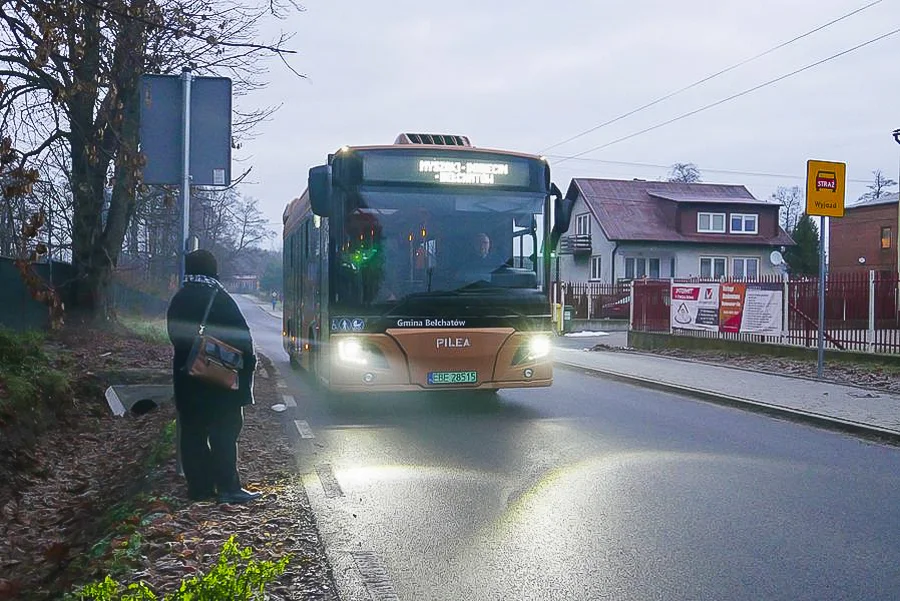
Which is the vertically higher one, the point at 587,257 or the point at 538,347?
the point at 587,257

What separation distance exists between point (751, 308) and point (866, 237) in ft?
125

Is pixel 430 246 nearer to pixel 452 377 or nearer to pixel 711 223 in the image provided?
pixel 452 377

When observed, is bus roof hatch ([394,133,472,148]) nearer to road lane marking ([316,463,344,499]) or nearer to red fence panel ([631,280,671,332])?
road lane marking ([316,463,344,499])

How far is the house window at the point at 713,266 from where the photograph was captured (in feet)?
176

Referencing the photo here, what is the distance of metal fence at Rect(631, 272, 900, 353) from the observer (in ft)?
55.7

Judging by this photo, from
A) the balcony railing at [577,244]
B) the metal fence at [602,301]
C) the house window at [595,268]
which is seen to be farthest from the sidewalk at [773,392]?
the balcony railing at [577,244]

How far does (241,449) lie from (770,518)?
5003 mm

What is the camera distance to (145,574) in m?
5.03

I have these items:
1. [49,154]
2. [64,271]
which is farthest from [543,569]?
[64,271]

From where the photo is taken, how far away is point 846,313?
18.0 metres

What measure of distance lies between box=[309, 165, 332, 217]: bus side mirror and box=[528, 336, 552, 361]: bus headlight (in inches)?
122

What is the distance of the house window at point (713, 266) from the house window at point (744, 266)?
615 mm

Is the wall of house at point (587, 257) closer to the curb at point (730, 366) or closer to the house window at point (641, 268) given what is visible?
the house window at point (641, 268)

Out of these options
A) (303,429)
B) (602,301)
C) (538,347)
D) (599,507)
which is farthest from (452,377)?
(602,301)
